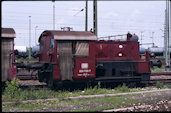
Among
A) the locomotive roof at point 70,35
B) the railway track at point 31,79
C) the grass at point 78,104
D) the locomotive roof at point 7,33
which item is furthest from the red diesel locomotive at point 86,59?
the grass at point 78,104

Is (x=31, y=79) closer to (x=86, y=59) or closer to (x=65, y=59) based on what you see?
(x=65, y=59)

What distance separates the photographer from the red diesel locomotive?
1371cm

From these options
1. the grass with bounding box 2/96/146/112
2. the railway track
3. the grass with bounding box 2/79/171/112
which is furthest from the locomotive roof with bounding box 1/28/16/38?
the grass with bounding box 2/96/146/112

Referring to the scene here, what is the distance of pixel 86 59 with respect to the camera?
1423cm

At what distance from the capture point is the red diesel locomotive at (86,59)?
1371 cm

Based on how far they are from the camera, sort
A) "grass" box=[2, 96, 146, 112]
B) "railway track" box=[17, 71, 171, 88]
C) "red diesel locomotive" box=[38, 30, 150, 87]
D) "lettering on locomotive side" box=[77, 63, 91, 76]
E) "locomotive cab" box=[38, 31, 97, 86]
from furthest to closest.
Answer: "railway track" box=[17, 71, 171, 88]
"lettering on locomotive side" box=[77, 63, 91, 76]
"red diesel locomotive" box=[38, 30, 150, 87]
"locomotive cab" box=[38, 31, 97, 86]
"grass" box=[2, 96, 146, 112]

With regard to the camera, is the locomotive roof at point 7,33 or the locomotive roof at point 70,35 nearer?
the locomotive roof at point 7,33

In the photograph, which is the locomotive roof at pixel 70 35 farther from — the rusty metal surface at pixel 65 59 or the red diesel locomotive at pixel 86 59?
the rusty metal surface at pixel 65 59

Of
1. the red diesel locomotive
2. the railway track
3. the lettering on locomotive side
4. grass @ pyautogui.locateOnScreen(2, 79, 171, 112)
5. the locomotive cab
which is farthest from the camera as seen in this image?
the railway track

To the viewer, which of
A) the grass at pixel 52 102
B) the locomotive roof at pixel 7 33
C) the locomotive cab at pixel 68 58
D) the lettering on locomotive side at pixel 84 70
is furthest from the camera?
the lettering on locomotive side at pixel 84 70

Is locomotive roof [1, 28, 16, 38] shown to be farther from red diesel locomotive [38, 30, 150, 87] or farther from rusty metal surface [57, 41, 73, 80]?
rusty metal surface [57, 41, 73, 80]

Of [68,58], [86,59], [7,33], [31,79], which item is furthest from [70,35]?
[31,79]

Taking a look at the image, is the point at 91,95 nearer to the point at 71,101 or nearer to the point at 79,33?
the point at 71,101

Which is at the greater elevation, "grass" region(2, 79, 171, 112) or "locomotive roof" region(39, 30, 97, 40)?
"locomotive roof" region(39, 30, 97, 40)
